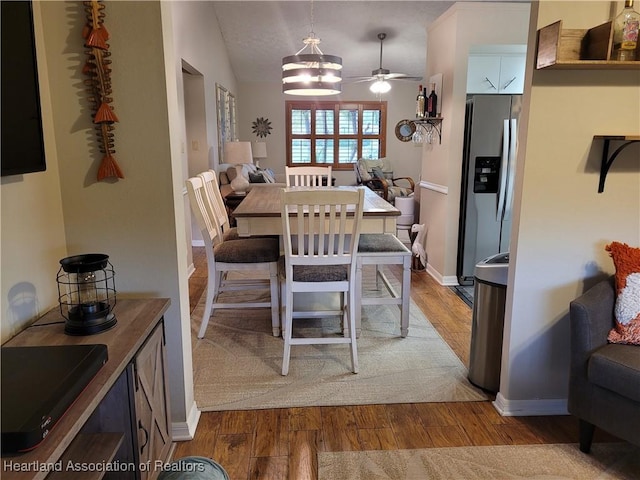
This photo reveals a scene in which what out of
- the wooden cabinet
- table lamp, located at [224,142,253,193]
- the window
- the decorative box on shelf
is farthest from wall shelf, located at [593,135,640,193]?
the window

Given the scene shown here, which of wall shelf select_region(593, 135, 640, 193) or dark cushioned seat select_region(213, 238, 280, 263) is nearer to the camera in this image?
wall shelf select_region(593, 135, 640, 193)

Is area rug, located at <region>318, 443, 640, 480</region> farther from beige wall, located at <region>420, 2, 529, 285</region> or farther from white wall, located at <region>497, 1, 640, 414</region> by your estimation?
beige wall, located at <region>420, 2, 529, 285</region>

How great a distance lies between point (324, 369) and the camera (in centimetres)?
269

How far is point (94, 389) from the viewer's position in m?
1.15

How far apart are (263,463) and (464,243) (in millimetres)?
2837

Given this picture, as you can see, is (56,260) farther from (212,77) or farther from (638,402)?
(212,77)

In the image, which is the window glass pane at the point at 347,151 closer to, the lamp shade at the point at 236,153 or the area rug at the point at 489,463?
the lamp shade at the point at 236,153

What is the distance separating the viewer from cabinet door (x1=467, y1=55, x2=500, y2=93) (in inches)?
161

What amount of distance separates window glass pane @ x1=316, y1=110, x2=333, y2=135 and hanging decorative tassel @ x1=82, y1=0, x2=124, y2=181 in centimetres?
792

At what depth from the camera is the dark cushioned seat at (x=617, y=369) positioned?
5.51 feet

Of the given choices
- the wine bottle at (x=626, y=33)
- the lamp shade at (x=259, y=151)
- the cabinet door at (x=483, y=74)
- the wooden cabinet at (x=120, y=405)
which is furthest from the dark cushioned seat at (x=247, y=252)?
the lamp shade at (x=259, y=151)

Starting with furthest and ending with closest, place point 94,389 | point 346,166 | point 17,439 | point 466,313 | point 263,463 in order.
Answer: point 346,166 < point 466,313 < point 263,463 < point 94,389 < point 17,439

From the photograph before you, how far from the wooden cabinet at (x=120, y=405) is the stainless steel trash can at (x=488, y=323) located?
5.23 ft

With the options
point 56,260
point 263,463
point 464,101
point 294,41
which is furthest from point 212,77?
point 263,463
